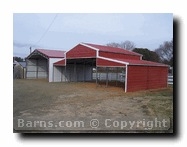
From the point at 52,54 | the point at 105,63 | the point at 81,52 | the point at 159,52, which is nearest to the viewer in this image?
the point at 159,52

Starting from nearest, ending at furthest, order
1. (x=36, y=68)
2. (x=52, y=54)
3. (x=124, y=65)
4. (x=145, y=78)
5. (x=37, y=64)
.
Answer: (x=124, y=65) → (x=145, y=78) → (x=52, y=54) → (x=36, y=68) → (x=37, y=64)

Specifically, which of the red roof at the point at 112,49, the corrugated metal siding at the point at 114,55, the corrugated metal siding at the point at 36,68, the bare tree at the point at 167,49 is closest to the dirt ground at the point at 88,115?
the bare tree at the point at 167,49

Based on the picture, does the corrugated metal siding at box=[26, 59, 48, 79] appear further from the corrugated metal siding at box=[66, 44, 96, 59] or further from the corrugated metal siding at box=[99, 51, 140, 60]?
the corrugated metal siding at box=[99, 51, 140, 60]

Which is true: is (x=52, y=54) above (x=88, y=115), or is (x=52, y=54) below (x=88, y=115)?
above

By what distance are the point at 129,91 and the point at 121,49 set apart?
5890 mm

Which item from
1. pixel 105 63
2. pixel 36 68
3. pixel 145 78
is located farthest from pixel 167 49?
pixel 36 68

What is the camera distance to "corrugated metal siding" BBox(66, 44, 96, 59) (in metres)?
19.0

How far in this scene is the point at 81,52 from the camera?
1988 centimetres

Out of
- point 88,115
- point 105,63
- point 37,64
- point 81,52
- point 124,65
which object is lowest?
point 88,115

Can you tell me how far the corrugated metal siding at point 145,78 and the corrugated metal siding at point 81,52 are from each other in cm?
402

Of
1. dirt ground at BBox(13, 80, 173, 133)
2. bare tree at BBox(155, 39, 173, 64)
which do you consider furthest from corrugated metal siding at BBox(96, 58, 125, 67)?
dirt ground at BBox(13, 80, 173, 133)

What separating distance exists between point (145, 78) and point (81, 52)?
5809 millimetres

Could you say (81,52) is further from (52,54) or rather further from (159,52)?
(159,52)

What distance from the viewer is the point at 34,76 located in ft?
90.6
